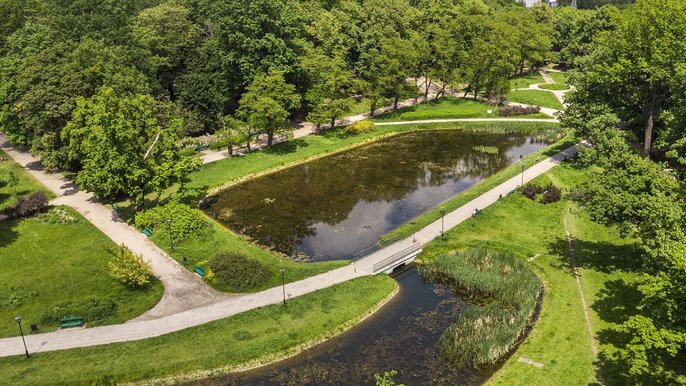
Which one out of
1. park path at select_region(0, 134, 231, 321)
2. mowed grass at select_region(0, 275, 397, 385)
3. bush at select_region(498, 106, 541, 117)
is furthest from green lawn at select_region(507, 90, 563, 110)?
park path at select_region(0, 134, 231, 321)

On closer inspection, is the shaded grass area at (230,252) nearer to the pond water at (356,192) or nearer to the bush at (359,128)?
the pond water at (356,192)

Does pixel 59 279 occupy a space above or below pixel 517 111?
below

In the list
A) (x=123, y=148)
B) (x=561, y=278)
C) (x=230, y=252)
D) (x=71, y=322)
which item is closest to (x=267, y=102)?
(x=123, y=148)

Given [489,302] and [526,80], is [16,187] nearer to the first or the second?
[489,302]

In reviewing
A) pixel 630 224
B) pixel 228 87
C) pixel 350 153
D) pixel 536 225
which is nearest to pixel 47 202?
pixel 228 87

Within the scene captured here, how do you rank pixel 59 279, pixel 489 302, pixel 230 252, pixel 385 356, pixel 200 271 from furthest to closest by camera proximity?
pixel 230 252 → pixel 59 279 → pixel 200 271 → pixel 489 302 → pixel 385 356

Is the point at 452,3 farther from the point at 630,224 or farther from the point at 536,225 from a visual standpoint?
the point at 630,224

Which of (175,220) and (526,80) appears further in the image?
(526,80)
